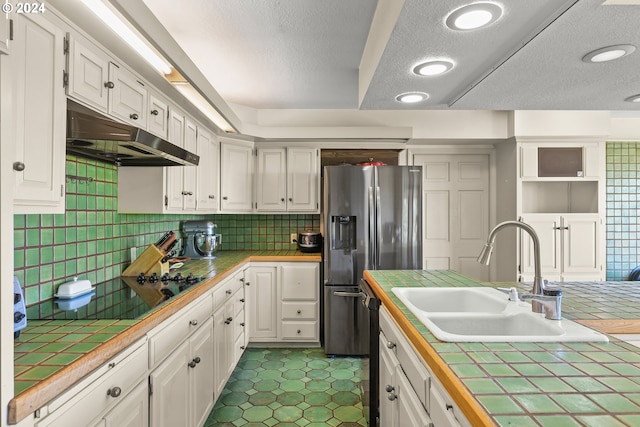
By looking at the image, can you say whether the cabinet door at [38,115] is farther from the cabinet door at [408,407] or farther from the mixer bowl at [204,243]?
the mixer bowl at [204,243]

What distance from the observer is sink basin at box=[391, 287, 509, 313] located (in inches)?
64.3

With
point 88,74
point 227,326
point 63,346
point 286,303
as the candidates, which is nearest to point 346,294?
point 286,303

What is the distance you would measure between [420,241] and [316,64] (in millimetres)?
1832

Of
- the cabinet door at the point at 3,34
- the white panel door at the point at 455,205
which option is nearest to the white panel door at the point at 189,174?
the cabinet door at the point at 3,34

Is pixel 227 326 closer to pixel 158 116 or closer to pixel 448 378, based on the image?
pixel 158 116

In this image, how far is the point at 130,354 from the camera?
1.21 metres

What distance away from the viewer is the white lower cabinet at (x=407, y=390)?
865 mm

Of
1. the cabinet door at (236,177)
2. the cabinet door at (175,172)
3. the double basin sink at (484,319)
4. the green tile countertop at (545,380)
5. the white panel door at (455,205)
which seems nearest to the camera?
the green tile countertop at (545,380)

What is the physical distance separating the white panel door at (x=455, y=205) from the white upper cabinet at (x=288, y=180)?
47.3 inches

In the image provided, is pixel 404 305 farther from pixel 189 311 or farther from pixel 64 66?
pixel 64 66

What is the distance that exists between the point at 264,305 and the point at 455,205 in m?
2.34

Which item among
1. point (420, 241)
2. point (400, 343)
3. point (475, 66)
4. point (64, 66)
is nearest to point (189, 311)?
point (400, 343)

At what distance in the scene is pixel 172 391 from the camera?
1.55 meters

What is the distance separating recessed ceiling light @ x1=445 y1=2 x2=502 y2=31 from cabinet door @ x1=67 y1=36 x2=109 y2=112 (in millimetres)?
Result: 1436
